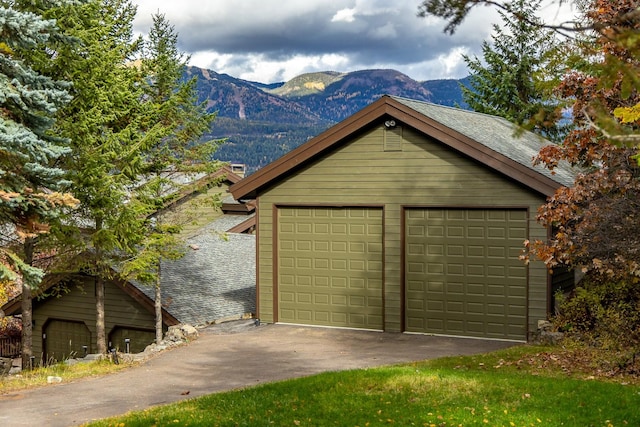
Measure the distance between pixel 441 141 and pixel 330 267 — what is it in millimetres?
4245

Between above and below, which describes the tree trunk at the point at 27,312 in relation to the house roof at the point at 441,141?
below

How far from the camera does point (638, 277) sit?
45.0 feet

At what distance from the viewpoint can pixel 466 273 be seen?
16.7 m

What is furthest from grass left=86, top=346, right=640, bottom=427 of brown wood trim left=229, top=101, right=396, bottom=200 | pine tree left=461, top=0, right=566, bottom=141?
pine tree left=461, top=0, right=566, bottom=141

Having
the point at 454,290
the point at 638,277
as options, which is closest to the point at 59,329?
the point at 454,290

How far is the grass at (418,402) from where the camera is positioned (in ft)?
31.2

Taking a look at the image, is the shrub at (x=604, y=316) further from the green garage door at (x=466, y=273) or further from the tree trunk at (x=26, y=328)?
the tree trunk at (x=26, y=328)

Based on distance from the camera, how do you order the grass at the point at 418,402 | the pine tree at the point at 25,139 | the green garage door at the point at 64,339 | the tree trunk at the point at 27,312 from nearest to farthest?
the grass at the point at 418,402
the pine tree at the point at 25,139
the tree trunk at the point at 27,312
the green garage door at the point at 64,339

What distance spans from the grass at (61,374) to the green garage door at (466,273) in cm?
680

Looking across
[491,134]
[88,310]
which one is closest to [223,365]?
[491,134]

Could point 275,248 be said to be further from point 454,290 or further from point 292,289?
point 454,290

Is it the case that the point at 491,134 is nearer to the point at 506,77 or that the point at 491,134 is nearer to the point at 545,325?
the point at 545,325

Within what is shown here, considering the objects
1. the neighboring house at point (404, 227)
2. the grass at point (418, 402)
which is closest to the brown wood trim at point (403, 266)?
the neighboring house at point (404, 227)

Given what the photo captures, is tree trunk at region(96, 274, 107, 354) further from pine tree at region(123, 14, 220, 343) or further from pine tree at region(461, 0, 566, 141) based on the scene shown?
pine tree at region(461, 0, 566, 141)
